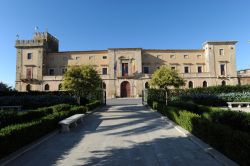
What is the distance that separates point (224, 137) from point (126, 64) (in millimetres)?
44152

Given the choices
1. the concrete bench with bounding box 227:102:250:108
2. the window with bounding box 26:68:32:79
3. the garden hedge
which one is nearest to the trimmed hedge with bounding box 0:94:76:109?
the garden hedge

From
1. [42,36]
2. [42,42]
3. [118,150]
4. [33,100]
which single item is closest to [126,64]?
[42,42]

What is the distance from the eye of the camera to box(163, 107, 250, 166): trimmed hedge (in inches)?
199

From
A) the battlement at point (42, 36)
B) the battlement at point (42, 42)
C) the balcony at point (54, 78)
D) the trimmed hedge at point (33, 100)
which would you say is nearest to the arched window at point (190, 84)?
the balcony at point (54, 78)

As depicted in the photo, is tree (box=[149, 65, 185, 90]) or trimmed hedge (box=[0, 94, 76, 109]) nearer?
tree (box=[149, 65, 185, 90])

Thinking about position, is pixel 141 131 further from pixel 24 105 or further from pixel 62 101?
pixel 24 105

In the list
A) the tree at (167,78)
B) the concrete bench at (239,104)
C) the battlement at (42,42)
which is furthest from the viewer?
the battlement at (42,42)

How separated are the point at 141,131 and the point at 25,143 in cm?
449

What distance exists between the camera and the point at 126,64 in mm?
49875

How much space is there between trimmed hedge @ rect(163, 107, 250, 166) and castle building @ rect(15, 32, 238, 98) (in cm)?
3969

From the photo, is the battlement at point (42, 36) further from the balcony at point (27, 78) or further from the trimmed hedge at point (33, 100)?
the trimmed hedge at point (33, 100)

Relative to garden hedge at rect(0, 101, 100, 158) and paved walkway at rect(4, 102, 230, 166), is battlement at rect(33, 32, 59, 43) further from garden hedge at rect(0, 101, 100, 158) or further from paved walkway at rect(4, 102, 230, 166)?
paved walkway at rect(4, 102, 230, 166)

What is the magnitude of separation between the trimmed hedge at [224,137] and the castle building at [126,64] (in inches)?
1563

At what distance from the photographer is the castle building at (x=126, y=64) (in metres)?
48.9
